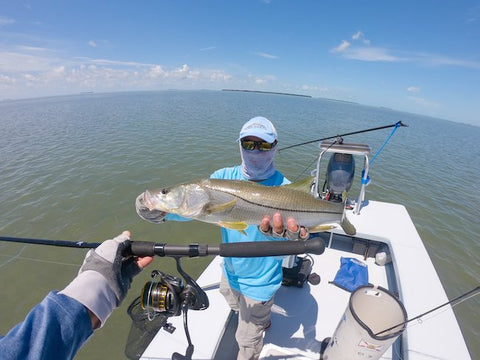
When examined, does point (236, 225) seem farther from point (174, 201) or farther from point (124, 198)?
point (124, 198)

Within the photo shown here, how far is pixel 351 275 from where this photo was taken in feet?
15.5

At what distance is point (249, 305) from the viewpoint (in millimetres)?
2863

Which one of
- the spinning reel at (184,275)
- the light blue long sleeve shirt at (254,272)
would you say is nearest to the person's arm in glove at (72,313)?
the spinning reel at (184,275)

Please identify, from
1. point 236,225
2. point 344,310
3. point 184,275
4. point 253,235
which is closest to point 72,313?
point 184,275

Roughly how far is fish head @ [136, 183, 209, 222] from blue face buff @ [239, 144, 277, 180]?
0.70 m

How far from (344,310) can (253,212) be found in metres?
3.26

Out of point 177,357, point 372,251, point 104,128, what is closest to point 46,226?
point 177,357

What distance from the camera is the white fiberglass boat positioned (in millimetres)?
2676

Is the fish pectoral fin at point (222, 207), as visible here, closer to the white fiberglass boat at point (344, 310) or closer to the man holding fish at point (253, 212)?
the man holding fish at point (253, 212)

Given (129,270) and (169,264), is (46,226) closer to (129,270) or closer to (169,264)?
(169,264)

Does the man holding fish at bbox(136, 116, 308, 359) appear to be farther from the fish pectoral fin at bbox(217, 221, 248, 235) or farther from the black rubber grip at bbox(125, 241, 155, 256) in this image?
the black rubber grip at bbox(125, 241, 155, 256)

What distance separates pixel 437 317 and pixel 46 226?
1205 cm

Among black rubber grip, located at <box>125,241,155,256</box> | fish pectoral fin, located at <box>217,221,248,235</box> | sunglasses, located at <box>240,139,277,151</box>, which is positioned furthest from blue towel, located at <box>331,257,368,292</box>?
black rubber grip, located at <box>125,241,155,256</box>

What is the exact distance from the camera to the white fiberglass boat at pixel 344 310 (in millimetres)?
2676
